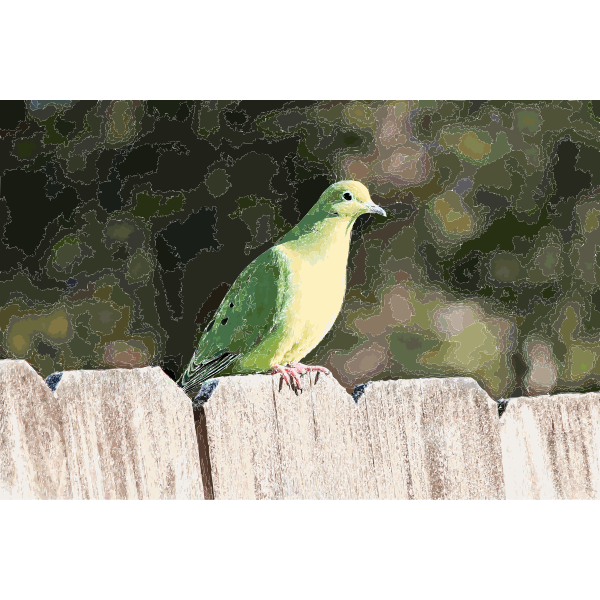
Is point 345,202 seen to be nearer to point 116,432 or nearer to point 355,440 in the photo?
point 355,440

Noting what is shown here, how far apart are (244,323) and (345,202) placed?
61cm

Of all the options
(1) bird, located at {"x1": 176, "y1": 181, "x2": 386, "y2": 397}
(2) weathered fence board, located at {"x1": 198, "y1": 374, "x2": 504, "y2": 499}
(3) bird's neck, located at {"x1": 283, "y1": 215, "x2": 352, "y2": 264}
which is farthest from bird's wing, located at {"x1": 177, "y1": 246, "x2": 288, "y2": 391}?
(2) weathered fence board, located at {"x1": 198, "y1": 374, "x2": 504, "y2": 499}

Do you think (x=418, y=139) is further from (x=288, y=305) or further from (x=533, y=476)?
(x=533, y=476)

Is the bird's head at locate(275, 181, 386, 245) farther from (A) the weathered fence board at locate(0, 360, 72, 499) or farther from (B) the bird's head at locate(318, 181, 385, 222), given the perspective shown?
(A) the weathered fence board at locate(0, 360, 72, 499)

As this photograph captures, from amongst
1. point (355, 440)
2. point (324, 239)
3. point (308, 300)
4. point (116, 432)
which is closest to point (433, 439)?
point (355, 440)

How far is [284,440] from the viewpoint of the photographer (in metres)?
1.71

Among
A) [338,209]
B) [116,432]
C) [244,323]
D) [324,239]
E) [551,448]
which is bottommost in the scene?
[551,448]

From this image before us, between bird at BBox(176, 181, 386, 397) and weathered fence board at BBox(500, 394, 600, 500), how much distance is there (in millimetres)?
940

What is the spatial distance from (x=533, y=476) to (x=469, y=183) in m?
4.20

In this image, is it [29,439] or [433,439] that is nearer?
[29,439]

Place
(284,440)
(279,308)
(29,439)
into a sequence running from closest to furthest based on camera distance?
(29,439) → (284,440) → (279,308)

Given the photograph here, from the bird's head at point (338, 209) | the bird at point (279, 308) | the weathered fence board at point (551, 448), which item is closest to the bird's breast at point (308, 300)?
the bird at point (279, 308)

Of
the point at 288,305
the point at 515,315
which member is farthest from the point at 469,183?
the point at 288,305

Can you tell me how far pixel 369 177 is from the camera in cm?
574
